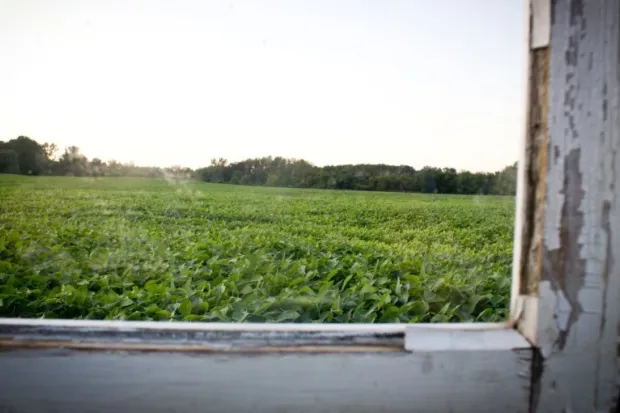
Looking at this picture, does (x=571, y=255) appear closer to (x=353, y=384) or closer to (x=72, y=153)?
(x=353, y=384)

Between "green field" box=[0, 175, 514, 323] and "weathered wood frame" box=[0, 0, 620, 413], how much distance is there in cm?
32

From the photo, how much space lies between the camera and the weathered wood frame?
18.3 inches

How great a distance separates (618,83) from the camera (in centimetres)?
46

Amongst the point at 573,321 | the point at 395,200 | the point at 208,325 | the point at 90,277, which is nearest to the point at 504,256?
the point at 395,200

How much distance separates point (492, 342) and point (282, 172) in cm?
185

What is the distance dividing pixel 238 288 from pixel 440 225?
1.59 m

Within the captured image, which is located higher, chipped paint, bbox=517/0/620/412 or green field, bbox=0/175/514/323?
chipped paint, bbox=517/0/620/412

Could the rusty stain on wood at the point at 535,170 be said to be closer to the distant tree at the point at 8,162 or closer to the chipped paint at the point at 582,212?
the chipped paint at the point at 582,212

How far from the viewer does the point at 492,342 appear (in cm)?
49

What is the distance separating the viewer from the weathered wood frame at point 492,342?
1.52 ft

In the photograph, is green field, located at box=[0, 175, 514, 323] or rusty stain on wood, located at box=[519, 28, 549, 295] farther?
green field, located at box=[0, 175, 514, 323]

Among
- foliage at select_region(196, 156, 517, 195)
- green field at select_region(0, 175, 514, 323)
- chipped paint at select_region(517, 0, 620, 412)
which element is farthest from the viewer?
foliage at select_region(196, 156, 517, 195)

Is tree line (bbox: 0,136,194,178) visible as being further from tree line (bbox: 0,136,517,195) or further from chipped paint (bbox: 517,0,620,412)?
chipped paint (bbox: 517,0,620,412)

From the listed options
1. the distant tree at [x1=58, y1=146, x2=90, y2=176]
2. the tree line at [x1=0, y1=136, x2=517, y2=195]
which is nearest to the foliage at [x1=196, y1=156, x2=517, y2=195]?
the tree line at [x1=0, y1=136, x2=517, y2=195]
